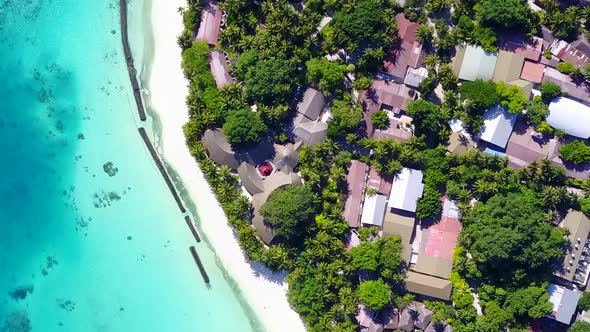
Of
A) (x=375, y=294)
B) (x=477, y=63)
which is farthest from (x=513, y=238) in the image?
(x=477, y=63)

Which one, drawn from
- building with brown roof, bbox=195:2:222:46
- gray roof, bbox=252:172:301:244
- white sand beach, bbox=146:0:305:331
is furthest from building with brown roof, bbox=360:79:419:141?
white sand beach, bbox=146:0:305:331

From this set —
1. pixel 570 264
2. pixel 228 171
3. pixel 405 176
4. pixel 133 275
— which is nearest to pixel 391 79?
pixel 405 176

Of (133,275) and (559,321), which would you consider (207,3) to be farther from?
(559,321)

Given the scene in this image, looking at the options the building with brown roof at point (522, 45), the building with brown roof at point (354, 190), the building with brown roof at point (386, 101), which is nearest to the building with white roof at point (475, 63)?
the building with brown roof at point (522, 45)

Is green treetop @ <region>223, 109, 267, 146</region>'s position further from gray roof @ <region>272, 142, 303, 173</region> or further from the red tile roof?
the red tile roof

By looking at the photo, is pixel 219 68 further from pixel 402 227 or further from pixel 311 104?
pixel 402 227

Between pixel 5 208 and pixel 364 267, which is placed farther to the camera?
pixel 5 208
